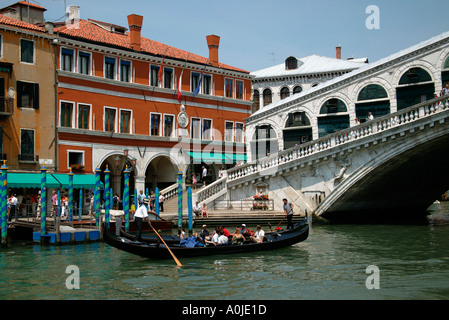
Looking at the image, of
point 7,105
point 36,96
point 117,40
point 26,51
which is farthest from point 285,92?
point 7,105

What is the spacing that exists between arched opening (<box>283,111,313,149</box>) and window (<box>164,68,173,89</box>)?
6189 mm

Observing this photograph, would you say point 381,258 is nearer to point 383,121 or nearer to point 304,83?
point 383,121

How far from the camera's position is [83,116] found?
2308 centimetres

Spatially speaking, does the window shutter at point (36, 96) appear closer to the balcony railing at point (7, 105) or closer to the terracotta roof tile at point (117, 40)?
the balcony railing at point (7, 105)

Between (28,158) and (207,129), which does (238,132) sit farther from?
(28,158)

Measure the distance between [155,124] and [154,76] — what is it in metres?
2.38

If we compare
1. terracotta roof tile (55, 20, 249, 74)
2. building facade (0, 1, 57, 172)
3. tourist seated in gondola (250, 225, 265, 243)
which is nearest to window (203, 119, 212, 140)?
terracotta roof tile (55, 20, 249, 74)

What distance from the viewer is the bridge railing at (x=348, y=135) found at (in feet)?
63.8

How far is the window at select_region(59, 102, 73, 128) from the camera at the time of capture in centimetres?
2242

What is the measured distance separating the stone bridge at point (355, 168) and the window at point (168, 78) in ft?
19.8

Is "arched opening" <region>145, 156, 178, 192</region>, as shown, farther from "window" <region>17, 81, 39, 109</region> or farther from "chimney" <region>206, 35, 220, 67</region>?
"window" <region>17, 81, 39, 109</region>

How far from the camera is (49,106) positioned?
2200cm
